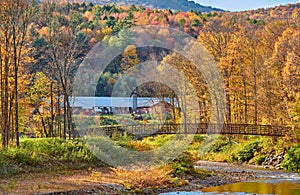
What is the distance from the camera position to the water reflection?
2408 centimetres

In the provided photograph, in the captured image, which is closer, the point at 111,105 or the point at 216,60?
the point at 216,60

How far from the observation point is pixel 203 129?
43031 millimetres

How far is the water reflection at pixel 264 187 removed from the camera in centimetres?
2408

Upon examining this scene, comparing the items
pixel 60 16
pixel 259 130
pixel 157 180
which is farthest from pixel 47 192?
pixel 259 130

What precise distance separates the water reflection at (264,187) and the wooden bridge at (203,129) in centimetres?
930

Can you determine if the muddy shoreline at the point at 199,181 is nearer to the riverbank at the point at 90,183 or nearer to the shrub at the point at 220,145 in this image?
the riverbank at the point at 90,183

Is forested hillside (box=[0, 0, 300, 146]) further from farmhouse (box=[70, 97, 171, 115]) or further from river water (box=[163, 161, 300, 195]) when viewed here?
farmhouse (box=[70, 97, 171, 115])

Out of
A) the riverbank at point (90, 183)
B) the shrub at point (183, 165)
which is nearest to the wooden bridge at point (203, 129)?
the shrub at point (183, 165)

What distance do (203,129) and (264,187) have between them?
1763 centimetres

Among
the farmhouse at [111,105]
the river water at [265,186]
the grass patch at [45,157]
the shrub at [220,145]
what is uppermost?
the farmhouse at [111,105]

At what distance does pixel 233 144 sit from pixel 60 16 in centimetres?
1898

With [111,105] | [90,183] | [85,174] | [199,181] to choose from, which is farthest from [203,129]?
[111,105]

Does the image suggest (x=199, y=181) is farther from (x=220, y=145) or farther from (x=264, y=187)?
(x=220, y=145)

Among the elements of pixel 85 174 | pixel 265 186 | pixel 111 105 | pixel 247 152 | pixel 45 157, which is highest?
pixel 111 105
